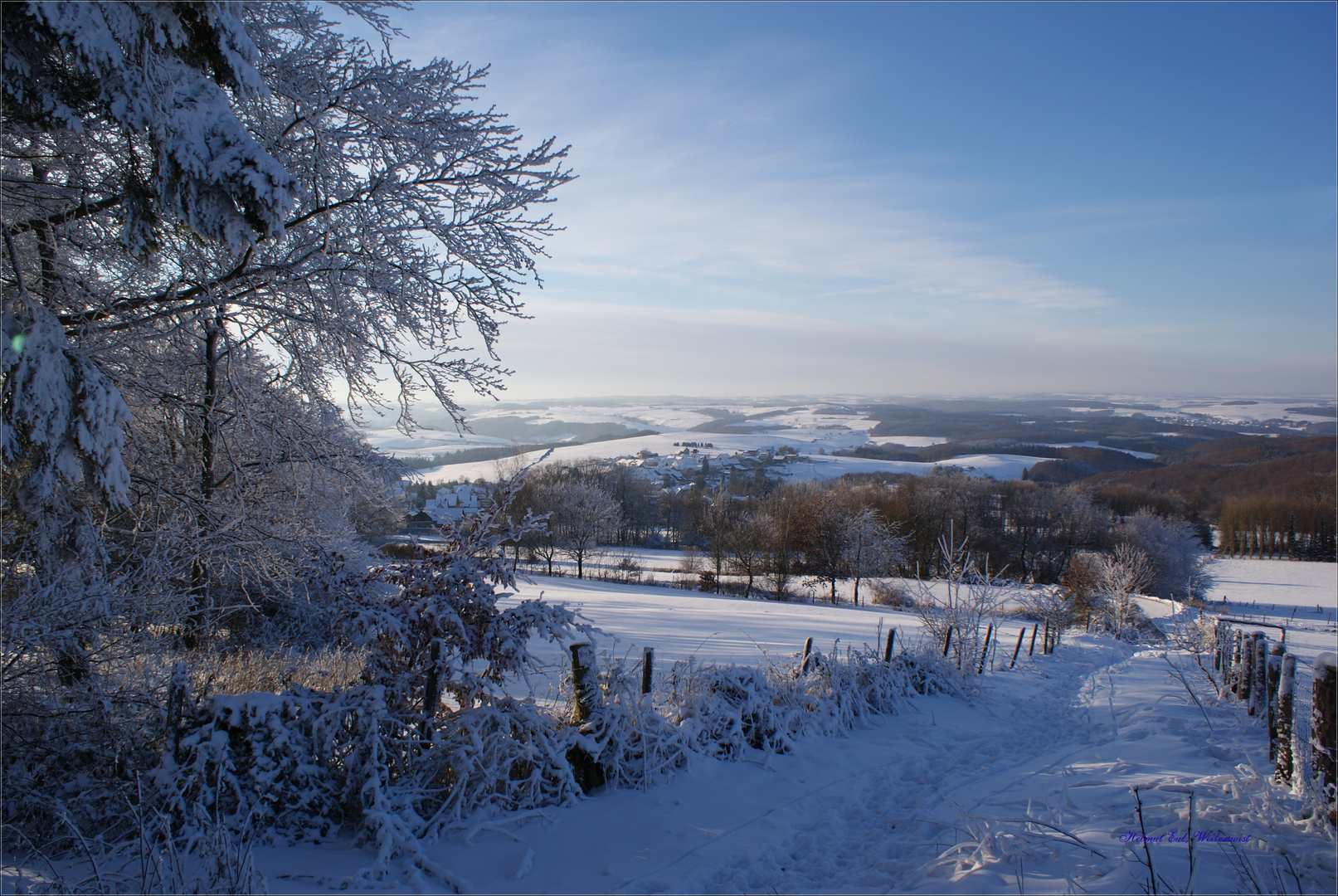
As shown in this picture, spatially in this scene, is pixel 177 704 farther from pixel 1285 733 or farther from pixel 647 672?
pixel 1285 733

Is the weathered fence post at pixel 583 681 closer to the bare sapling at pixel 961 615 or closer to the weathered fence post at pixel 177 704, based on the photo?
the weathered fence post at pixel 177 704

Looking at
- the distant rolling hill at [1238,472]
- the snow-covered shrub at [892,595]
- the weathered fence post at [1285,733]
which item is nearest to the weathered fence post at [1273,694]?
the weathered fence post at [1285,733]

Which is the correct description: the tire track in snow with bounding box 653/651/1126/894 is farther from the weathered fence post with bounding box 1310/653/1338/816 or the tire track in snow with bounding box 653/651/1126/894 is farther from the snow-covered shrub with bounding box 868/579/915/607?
the snow-covered shrub with bounding box 868/579/915/607

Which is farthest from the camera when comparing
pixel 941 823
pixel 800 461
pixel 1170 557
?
pixel 800 461

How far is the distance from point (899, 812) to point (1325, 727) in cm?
306

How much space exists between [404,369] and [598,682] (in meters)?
4.02

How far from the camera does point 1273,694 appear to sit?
263 inches

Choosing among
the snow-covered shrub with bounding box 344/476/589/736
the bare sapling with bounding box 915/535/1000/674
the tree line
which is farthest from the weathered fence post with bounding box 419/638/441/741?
the tree line

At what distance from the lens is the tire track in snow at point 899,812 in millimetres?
4418

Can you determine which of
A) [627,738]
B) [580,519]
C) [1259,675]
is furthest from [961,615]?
[580,519]

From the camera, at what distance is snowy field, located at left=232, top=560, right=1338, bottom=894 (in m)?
4.01

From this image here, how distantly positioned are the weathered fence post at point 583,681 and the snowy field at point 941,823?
0.40 m

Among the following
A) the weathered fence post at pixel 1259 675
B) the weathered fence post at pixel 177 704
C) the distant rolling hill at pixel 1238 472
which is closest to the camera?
the weathered fence post at pixel 177 704

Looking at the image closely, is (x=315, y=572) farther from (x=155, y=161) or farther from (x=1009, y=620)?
(x=1009, y=620)
